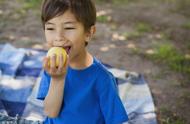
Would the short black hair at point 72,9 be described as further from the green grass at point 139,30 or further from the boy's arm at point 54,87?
the green grass at point 139,30

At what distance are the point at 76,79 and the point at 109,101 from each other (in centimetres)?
21

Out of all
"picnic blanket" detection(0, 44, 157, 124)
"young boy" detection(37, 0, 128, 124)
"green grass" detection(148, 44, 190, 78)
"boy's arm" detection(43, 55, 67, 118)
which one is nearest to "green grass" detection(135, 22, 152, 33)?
"green grass" detection(148, 44, 190, 78)

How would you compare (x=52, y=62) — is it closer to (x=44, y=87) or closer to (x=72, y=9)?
(x=72, y=9)

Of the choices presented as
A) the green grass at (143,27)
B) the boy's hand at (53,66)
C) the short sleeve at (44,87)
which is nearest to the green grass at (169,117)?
the short sleeve at (44,87)

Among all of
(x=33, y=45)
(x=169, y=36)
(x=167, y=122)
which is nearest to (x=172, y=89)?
(x=167, y=122)

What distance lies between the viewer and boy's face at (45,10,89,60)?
1948 mm

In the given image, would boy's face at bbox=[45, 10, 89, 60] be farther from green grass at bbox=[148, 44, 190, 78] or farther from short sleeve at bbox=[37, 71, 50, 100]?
green grass at bbox=[148, 44, 190, 78]

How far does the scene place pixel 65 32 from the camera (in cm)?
196

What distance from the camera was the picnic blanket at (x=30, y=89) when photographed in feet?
10.3

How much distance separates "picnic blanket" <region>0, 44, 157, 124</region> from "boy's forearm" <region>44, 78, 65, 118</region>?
790 mm

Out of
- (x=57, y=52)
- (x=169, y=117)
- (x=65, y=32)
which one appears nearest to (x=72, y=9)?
(x=65, y=32)

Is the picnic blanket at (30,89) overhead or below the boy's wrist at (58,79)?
below

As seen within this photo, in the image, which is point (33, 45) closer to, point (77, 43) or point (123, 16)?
point (123, 16)

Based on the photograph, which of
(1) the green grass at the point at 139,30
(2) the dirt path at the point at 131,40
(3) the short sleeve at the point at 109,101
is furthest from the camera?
(1) the green grass at the point at 139,30
